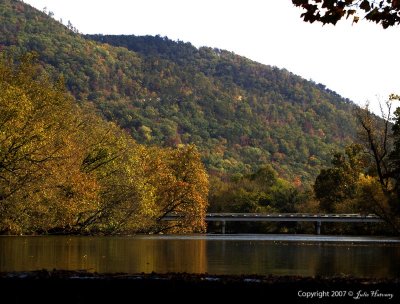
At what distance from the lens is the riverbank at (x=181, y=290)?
14375 mm

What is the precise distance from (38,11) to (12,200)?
146857 millimetres

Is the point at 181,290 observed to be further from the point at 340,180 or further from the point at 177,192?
the point at 340,180

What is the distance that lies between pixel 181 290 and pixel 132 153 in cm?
5991

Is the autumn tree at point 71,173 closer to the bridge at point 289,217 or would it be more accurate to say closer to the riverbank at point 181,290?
the bridge at point 289,217

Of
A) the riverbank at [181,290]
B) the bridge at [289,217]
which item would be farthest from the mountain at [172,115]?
the riverbank at [181,290]

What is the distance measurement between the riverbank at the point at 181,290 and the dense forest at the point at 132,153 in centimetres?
3536

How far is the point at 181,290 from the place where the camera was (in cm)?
1473

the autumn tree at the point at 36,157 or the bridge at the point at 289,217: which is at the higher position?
the autumn tree at the point at 36,157

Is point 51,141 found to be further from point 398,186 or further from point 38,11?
point 38,11

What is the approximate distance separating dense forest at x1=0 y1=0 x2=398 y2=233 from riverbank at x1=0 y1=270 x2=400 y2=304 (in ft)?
116

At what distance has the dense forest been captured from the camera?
5381cm

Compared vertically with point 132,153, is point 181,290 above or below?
below

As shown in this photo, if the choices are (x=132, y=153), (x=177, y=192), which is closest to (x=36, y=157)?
(x=132, y=153)

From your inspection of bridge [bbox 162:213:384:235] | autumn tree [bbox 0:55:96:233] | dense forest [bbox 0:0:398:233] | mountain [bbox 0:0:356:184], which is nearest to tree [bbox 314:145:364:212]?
dense forest [bbox 0:0:398:233]
